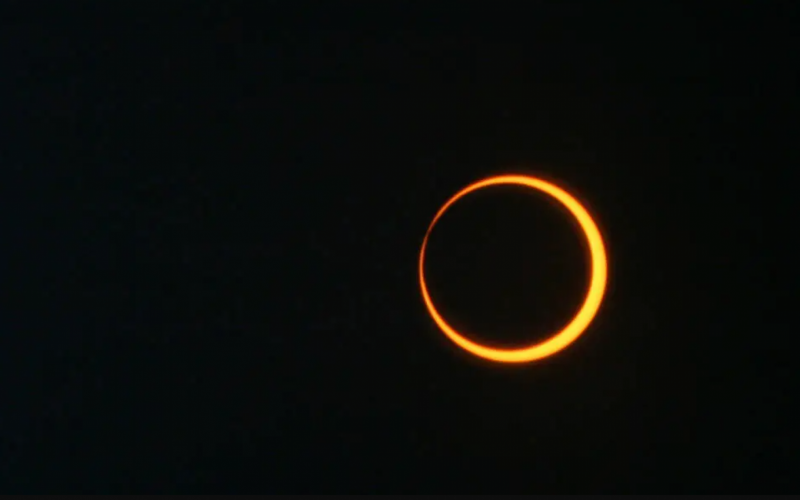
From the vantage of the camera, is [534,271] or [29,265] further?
[29,265]

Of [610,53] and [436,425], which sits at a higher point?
[610,53]

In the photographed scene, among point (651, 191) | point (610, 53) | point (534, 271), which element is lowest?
point (534, 271)

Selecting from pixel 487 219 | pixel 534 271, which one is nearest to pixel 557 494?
pixel 534 271

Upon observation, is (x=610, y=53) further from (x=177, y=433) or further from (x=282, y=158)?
(x=177, y=433)
